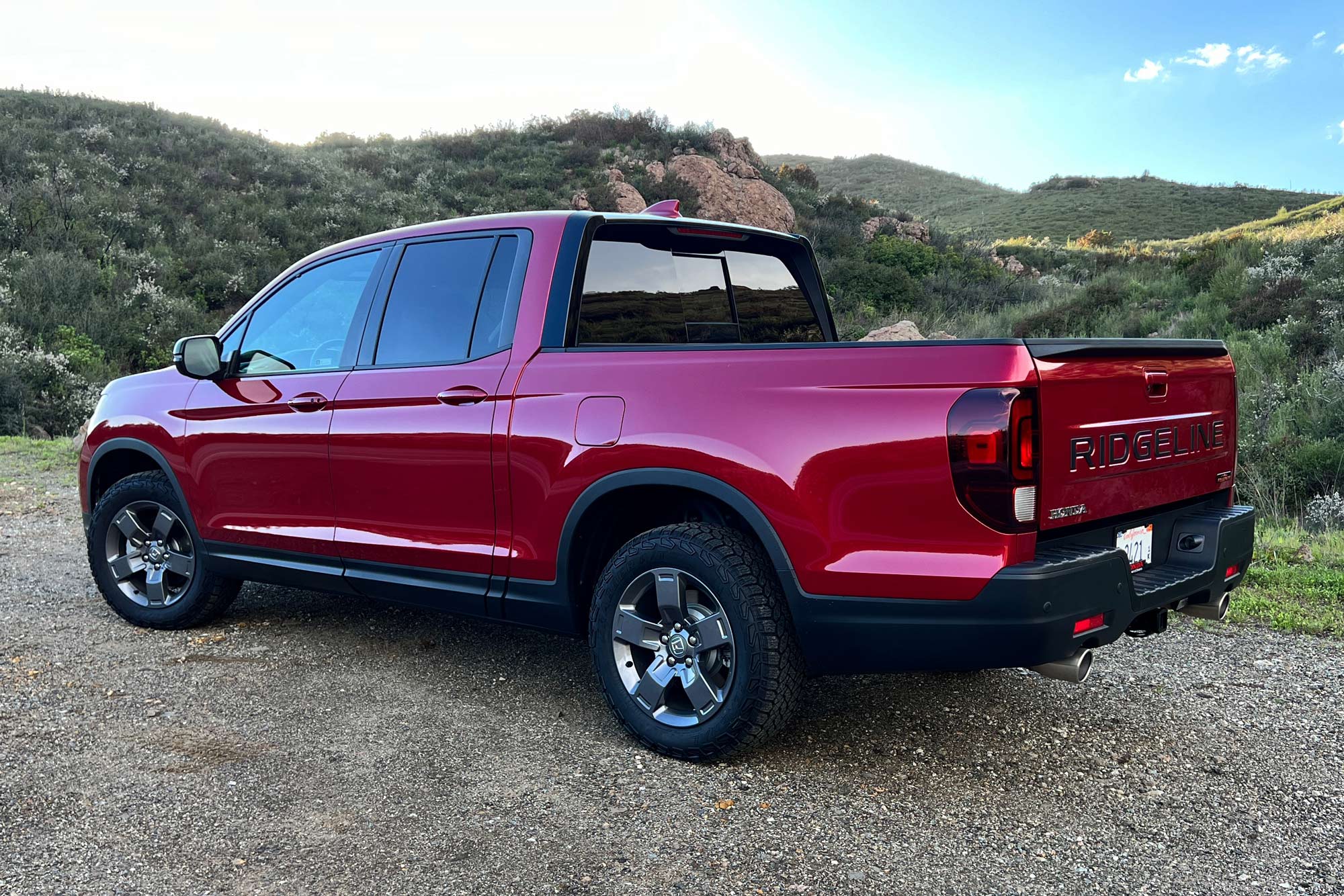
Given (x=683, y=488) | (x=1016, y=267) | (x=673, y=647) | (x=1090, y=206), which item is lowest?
(x=673, y=647)

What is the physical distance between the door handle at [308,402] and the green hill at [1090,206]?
35.5 m

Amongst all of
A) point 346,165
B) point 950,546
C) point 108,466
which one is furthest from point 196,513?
point 346,165

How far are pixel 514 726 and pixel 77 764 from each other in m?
1.47

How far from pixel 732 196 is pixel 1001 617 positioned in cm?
2515

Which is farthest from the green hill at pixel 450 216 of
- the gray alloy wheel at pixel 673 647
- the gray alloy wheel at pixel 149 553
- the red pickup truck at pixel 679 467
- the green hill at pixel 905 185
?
the green hill at pixel 905 185

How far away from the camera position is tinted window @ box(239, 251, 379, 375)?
4473 mm

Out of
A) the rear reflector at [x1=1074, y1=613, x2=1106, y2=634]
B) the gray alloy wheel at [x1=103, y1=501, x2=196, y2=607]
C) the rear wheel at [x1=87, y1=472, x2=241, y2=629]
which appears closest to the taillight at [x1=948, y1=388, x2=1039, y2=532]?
the rear reflector at [x1=1074, y1=613, x2=1106, y2=634]

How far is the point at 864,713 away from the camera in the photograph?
156 inches

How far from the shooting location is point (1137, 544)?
330 cm

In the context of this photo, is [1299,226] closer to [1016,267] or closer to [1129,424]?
[1016,267]

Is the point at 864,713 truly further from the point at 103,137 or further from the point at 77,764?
the point at 103,137

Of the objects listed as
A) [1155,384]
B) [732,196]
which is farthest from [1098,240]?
[1155,384]

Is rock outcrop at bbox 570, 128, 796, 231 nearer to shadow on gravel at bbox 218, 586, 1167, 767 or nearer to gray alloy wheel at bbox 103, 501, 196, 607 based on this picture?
gray alloy wheel at bbox 103, 501, 196, 607

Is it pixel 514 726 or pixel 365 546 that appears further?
pixel 365 546
